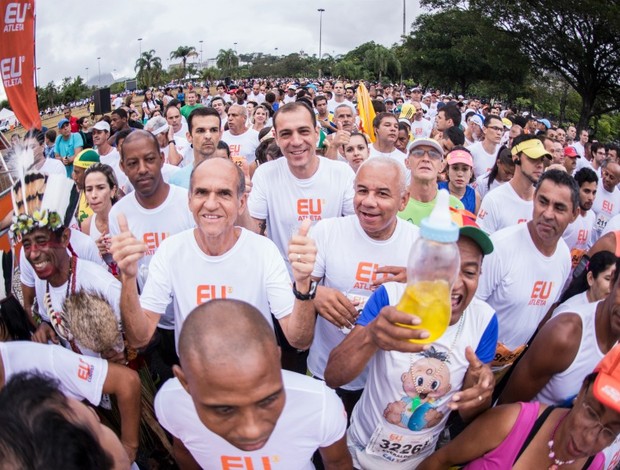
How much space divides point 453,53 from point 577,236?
33444 millimetres

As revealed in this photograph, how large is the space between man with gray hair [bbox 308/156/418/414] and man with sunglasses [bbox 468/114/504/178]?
4.65 meters

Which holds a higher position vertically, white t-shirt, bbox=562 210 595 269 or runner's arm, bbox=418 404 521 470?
white t-shirt, bbox=562 210 595 269

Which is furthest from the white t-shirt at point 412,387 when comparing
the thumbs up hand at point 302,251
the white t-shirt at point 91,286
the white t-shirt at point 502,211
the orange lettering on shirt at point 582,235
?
the orange lettering on shirt at point 582,235

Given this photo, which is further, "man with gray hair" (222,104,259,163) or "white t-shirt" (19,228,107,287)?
"man with gray hair" (222,104,259,163)

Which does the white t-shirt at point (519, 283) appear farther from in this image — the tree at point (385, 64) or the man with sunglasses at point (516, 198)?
the tree at point (385, 64)

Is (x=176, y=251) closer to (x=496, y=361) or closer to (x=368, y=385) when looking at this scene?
(x=368, y=385)

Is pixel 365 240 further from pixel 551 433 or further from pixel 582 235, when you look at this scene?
pixel 582 235

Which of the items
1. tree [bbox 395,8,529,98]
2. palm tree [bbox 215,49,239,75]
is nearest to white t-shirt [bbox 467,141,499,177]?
tree [bbox 395,8,529,98]

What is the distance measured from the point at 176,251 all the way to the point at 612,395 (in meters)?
2.14

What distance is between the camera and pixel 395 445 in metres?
2.20

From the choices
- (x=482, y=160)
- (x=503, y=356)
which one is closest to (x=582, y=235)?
(x=503, y=356)

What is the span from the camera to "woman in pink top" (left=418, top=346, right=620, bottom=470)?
172 centimetres

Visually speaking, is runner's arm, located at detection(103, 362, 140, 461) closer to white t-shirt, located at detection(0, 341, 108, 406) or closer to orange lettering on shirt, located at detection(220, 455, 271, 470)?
white t-shirt, located at detection(0, 341, 108, 406)

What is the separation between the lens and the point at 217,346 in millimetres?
1472
